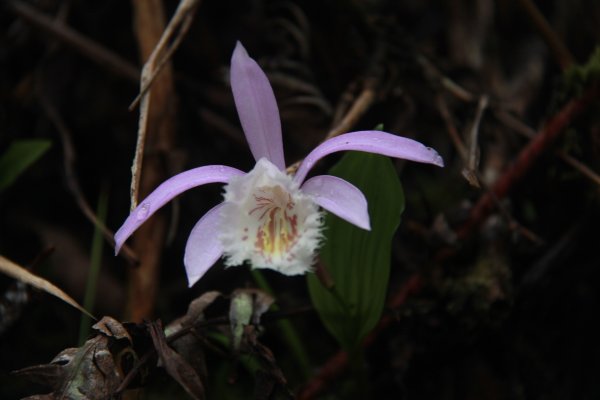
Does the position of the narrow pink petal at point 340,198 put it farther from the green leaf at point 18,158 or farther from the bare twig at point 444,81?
the green leaf at point 18,158

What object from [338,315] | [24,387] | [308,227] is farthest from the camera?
[24,387]

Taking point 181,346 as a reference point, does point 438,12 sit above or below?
above

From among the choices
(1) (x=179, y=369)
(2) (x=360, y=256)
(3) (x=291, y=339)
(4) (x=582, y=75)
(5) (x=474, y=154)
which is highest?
(4) (x=582, y=75)

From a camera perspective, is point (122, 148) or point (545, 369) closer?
point (545, 369)

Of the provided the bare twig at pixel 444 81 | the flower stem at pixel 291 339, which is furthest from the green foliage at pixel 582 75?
the flower stem at pixel 291 339

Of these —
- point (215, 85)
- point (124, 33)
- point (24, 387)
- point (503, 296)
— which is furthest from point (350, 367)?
point (124, 33)

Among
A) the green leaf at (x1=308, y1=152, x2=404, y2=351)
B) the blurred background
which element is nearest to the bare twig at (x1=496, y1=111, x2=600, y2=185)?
the blurred background

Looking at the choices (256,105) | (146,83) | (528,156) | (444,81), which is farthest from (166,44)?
(528,156)

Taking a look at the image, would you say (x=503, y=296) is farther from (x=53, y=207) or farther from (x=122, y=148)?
(x=53, y=207)

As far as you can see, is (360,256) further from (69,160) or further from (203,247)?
(69,160)
